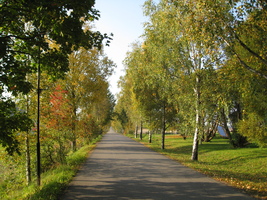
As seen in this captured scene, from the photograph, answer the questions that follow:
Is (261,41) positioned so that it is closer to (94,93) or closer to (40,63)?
(40,63)

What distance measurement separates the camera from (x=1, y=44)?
6.64m

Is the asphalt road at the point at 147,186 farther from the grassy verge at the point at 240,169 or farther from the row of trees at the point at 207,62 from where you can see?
the row of trees at the point at 207,62

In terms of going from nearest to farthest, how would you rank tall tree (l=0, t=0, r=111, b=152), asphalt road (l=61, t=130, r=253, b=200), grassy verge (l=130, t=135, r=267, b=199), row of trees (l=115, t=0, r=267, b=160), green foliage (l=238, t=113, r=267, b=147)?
tall tree (l=0, t=0, r=111, b=152)
asphalt road (l=61, t=130, r=253, b=200)
grassy verge (l=130, t=135, r=267, b=199)
row of trees (l=115, t=0, r=267, b=160)
green foliage (l=238, t=113, r=267, b=147)

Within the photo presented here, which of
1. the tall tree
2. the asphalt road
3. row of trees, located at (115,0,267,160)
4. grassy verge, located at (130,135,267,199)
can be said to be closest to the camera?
the tall tree

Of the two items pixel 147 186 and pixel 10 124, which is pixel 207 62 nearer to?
pixel 147 186

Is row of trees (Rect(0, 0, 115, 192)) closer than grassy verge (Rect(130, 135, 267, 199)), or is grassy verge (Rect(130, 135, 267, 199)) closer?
row of trees (Rect(0, 0, 115, 192))

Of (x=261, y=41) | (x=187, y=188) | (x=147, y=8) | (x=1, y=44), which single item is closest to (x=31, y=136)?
(x=1, y=44)

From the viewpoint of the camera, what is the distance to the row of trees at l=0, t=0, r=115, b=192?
6.75 meters

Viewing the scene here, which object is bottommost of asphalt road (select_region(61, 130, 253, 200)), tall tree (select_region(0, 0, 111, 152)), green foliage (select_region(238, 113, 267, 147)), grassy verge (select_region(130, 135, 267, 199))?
grassy verge (select_region(130, 135, 267, 199))

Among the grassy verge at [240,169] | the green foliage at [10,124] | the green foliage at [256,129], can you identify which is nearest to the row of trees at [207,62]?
the green foliage at [256,129]

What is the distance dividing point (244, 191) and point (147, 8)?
15292mm

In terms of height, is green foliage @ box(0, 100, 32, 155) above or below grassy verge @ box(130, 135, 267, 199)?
above

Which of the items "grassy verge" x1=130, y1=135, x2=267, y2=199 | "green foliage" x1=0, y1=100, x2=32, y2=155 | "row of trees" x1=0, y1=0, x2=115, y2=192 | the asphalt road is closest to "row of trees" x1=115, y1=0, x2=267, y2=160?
"grassy verge" x1=130, y1=135, x2=267, y2=199

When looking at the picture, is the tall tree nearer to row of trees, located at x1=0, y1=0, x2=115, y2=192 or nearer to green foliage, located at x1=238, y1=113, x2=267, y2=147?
row of trees, located at x1=0, y1=0, x2=115, y2=192
